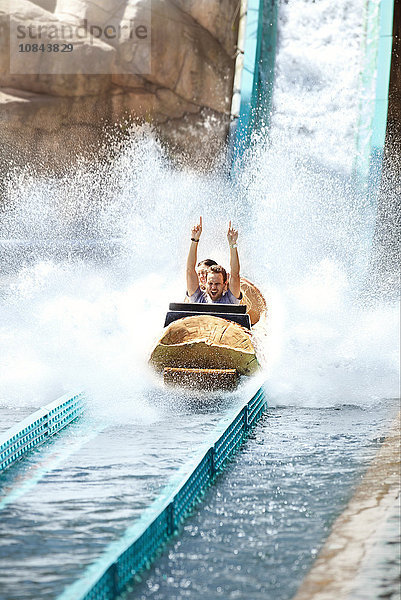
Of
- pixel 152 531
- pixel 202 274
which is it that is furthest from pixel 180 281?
pixel 152 531

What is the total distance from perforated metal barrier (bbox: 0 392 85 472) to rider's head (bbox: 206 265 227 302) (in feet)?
4.24

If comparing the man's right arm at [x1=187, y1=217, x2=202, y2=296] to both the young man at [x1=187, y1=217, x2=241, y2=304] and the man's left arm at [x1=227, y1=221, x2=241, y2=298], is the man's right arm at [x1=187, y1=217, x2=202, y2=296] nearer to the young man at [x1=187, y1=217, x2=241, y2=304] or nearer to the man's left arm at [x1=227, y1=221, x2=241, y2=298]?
the young man at [x1=187, y1=217, x2=241, y2=304]

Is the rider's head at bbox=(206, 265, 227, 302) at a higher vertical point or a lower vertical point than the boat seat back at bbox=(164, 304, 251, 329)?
higher

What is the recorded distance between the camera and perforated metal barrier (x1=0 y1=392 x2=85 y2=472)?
10.9ft

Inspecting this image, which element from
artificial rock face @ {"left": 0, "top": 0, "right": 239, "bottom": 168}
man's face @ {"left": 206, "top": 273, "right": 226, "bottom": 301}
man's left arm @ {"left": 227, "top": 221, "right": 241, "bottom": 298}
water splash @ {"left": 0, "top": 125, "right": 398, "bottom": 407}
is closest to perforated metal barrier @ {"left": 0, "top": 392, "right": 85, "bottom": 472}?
water splash @ {"left": 0, "top": 125, "right": 398, "bottom": 407}

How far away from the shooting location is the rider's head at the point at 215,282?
5.18 m

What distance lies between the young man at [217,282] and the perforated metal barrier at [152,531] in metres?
1.71

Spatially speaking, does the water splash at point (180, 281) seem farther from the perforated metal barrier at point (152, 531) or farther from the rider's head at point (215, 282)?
the perforated metal barrier at point (152, 531)

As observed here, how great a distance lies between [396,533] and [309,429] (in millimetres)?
1425

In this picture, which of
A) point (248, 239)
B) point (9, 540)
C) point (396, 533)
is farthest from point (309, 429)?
point (248, 239)

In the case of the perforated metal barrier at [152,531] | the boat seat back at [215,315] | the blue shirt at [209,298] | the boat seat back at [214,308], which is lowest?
the perforated metal barrier at [152,531]

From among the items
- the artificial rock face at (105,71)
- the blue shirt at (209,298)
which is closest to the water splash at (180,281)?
the blue shirt at (209,298)

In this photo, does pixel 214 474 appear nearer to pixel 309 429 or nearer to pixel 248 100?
pixel 309 429

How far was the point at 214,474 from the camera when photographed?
3.16 meters
